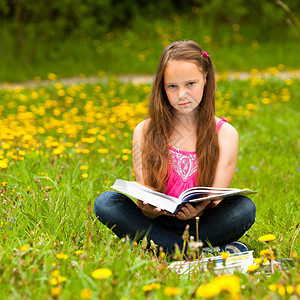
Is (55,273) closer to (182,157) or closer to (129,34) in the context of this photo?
(182,157)

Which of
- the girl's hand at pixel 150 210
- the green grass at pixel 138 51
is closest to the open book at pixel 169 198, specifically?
the girl's hand at pixel 150 210

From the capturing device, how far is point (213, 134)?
2.21 metres

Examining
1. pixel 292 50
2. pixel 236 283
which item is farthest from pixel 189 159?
pixel 292 50

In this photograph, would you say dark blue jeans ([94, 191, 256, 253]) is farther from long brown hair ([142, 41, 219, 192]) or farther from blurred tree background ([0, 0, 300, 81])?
blurred tree background ([0, 0, 300, 81])

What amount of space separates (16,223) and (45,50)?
773 centimetres

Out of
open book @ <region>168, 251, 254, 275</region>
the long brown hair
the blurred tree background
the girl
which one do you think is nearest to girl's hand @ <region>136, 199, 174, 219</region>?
the girl

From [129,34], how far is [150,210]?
9.01m

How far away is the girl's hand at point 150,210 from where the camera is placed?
1936 mm

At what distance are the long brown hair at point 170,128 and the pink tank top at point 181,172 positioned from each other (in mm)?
33

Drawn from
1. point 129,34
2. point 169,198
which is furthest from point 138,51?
point 169,198

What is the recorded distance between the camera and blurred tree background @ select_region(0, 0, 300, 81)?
8.65 meters

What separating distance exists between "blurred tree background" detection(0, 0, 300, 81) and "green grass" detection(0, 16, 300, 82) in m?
0.02

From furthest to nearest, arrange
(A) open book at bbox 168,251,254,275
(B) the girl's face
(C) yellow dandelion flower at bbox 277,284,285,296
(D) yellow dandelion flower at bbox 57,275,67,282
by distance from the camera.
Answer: (B) the girl's face < (A) open book at bbox 168,251,254,275 < (D) yellow dandelion flower at bbox 57,275,67,282 < (C) yellow dandelion flower at bbox 277,284,285,296

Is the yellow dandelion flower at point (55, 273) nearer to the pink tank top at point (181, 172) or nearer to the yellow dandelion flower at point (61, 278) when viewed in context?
the yellow dandelion flower at point (61, 278)
